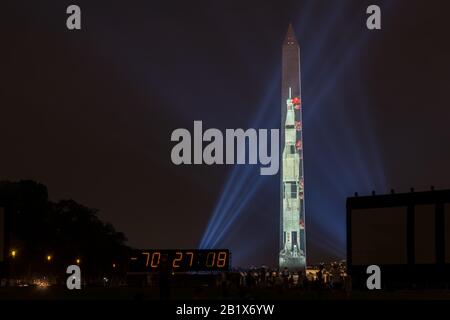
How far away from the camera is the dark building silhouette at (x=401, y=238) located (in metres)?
69.0

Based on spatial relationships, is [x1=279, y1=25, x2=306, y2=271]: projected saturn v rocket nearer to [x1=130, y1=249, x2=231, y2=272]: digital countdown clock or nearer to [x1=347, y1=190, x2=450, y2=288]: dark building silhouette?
[x1=347, y1=190, x2=450, y2=288]: dark building silhouette

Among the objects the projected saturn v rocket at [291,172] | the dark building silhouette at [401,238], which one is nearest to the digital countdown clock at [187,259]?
the dark building silhouette at [401,238]

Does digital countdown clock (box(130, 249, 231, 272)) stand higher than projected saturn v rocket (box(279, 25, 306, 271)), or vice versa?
projected saturn v rocket (box(279, 25, 306, 271))

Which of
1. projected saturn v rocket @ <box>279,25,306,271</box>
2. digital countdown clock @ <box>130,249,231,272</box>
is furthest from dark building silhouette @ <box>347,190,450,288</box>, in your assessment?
projected saturn v rocket @ <box>279,25,306,271</box>

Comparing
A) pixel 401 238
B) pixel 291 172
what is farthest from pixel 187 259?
pixel 291 172

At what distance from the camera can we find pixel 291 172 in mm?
135125

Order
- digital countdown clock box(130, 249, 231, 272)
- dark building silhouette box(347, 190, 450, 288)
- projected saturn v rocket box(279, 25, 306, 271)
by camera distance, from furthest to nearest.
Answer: projected saturn v rocket box(279, 25, 306, 271) → dark building silhouette box(347, 190, 450, 288) → digital countdown clock box(130, 249, 231, 272)

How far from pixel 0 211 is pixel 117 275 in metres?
98.5

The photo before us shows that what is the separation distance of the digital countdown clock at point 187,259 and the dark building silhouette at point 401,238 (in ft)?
52.5

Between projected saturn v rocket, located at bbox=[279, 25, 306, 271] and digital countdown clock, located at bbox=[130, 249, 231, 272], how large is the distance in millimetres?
72472

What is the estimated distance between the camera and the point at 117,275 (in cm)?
17062

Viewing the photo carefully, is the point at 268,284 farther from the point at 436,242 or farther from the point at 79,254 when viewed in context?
the point at 79,254

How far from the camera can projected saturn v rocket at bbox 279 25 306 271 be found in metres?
132
